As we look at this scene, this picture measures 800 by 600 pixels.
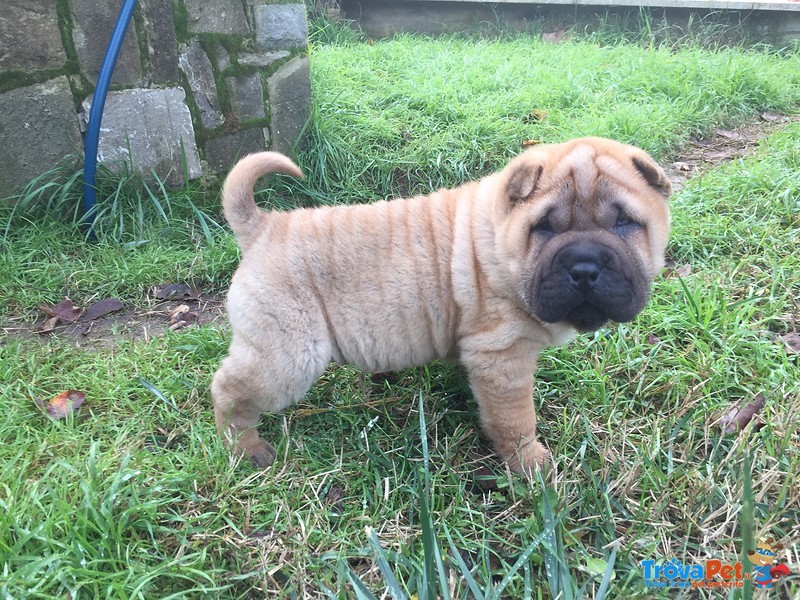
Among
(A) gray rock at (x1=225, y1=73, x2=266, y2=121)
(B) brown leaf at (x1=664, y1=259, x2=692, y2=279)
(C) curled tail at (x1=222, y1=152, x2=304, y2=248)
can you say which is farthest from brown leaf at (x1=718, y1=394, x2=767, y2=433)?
(A) gray rock at (x1=225, y1=73, x2=266, y2=121)

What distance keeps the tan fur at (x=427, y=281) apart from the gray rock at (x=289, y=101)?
2373mm

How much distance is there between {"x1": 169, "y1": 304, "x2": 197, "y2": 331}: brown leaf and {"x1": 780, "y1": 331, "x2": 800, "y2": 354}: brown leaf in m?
3.55

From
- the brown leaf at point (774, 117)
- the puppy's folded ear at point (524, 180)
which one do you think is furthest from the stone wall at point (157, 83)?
the brown leaf at point (774, 117)

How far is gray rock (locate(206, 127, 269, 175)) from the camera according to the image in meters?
4.86

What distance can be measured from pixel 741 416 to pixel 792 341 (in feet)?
2.53

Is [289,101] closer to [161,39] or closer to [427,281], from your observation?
[161,39]

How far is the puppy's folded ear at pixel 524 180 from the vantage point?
8.43 feet

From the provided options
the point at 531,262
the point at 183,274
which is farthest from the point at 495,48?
the point at 531,262

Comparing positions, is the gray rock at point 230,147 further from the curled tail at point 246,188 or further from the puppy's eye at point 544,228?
the puppy's eye at point 544,228

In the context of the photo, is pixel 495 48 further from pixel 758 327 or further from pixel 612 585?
pixel 612 585

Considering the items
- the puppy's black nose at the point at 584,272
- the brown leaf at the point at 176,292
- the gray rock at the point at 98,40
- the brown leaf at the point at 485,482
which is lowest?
the brown leaf at the point at 485,482

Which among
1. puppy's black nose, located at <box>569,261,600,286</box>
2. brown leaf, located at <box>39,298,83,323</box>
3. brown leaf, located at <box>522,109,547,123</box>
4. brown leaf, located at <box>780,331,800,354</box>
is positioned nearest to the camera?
puppy's black nose, located at <box>569,261,600,286</box>

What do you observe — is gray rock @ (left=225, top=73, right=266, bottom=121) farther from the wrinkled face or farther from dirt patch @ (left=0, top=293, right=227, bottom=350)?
the wrinkled face

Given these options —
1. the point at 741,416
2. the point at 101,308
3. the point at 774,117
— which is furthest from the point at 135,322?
the point at 774,117
